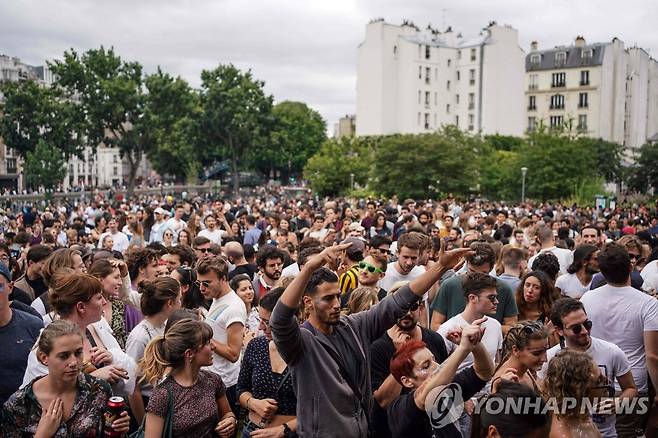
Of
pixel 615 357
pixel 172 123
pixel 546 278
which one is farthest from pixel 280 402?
pixel 172 123

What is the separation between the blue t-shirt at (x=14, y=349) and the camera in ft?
14.3

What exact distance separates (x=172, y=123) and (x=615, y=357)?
1996 inches

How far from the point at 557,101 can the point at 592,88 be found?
4438 mm

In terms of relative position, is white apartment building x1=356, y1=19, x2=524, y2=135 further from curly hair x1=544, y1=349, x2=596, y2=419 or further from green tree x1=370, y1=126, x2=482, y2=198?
curly hair x1=544, y1=349, x2=596, y2=419

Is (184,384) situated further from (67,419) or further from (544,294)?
(544,294)

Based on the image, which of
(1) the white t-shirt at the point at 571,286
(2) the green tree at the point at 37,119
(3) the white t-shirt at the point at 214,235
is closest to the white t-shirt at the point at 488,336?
(1) the white t-shirt at the point at 571,286

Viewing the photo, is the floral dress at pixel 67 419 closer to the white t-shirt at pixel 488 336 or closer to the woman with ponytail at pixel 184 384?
the woman with ponytail at pixel 184 384

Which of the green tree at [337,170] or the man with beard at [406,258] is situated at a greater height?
the green tree at [337,170]

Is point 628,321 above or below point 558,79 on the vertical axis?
below

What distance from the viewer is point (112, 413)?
352 centimetres

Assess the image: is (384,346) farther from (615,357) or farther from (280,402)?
(615,357)

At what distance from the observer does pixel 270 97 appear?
54625 mm

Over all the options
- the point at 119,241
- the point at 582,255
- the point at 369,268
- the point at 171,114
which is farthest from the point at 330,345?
the point at 171,114

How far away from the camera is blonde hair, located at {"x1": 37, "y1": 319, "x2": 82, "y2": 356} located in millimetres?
3523
